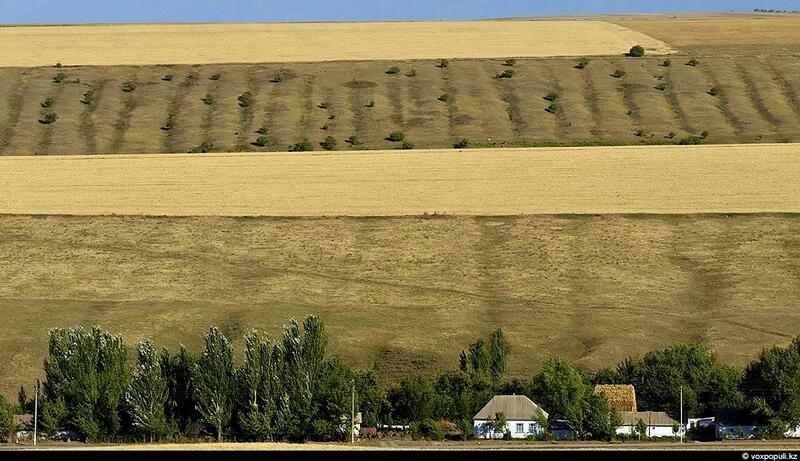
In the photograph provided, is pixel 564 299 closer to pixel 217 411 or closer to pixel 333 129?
pixel 217 411

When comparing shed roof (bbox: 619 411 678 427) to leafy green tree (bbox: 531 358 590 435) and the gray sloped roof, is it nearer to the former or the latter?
leafy green tree (bbox: 531 358 590 435)

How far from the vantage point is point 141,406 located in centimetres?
7188

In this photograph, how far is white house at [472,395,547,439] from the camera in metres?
80.6

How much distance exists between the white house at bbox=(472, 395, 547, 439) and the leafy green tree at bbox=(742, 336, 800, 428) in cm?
1211

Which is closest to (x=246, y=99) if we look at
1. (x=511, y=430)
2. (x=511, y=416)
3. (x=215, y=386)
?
(x=511, y=416)

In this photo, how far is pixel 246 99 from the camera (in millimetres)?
172500

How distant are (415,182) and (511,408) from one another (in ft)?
174

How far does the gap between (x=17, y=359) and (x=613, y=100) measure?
9862 cm

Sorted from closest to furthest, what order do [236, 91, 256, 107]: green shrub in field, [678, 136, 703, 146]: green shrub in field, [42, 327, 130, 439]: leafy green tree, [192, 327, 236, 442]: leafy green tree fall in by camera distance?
[192, 327, 236, 442]: leafy green tree
[42, 327, 130, 439]: leafy green tree
[678, 136, 703, 146]: green shrub in field
[236, 91, 256, 107]: green shrub in field

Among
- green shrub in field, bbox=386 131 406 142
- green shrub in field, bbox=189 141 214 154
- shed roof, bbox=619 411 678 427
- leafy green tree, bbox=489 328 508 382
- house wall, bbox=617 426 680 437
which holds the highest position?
green shrub in field, bbox=386 131 406 142

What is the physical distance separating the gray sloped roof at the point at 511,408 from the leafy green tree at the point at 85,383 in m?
20.8

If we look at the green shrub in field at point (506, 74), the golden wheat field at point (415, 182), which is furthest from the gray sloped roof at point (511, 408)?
the green shrub in field at point (506, 74)

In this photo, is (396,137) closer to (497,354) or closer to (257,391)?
(497,354)

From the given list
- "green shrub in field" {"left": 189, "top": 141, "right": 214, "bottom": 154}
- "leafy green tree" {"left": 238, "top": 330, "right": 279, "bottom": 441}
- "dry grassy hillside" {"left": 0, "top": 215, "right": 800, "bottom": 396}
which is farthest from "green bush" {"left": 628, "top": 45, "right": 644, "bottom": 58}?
"leafy green tree" {"left": 238, "top": 330, "right": 279, "bottom": 441}
